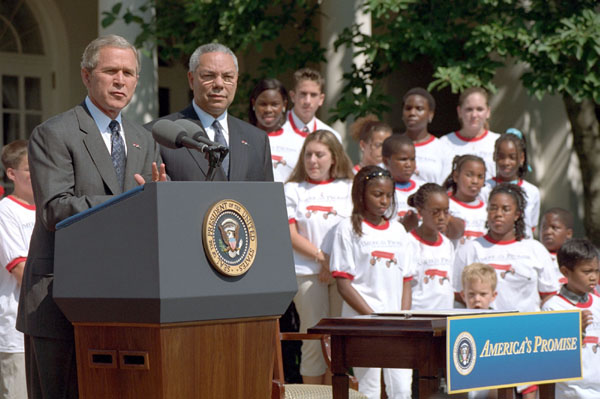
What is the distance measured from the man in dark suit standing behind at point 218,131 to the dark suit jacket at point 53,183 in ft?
1.82

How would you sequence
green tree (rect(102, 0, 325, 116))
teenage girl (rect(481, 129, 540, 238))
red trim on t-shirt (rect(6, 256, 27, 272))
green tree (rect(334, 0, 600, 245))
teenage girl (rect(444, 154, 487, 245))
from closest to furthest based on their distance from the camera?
red trim on t-shirt (rect(6, 256, 27, 272)) < teenage girl (rect(444, 154, 487, 245)) < teenage girl (rect(481, 129, 540, 238)) < green tree (rect(334, 0, 600, 245)) < green tree (rect(102, 0, 325, 116))

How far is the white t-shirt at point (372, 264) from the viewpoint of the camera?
624cm

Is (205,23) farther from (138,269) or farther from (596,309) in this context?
(138,269)

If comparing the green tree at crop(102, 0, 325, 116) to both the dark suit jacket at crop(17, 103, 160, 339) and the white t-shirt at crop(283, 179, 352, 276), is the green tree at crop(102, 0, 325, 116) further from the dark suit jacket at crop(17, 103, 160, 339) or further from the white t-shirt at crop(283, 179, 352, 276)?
the dark suit jacket at crop(17, 103, 160, 339)

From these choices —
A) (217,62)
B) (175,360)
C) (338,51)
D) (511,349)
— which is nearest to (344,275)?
(511,349)

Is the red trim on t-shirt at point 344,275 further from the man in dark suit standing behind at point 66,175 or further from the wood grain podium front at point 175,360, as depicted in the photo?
the wood grain podium front at point 175,360

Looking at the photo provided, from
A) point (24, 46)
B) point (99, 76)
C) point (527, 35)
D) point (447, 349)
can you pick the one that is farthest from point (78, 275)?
point (24, 46)

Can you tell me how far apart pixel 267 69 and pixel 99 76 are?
6.51 meters

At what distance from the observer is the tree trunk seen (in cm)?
977

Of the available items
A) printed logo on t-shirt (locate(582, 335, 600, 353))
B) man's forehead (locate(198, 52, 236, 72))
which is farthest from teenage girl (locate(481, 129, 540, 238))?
man's forehead (locate(198, 52, 236, 72))

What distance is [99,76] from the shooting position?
339 cm

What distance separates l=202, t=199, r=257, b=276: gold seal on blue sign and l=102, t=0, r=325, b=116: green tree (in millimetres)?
6117

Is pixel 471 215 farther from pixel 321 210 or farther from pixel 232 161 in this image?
pixel 232 161

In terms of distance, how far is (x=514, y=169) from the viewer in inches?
284
